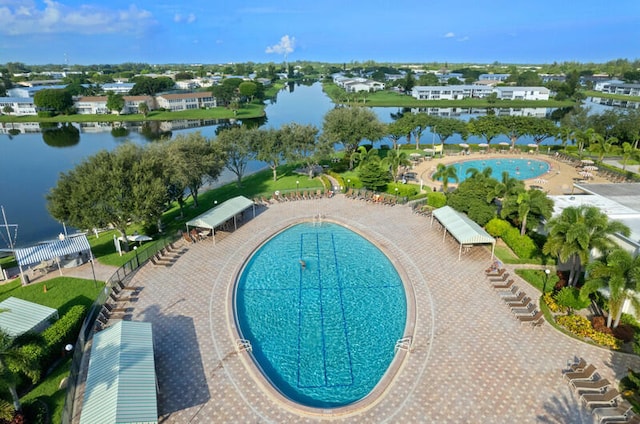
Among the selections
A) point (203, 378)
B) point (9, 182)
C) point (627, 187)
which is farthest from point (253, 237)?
point (9, 182)

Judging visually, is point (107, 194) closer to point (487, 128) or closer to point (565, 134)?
point (487, 128)

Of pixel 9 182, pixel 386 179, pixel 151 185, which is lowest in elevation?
pixel 9 182

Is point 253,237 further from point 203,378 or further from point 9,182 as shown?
point 9,182

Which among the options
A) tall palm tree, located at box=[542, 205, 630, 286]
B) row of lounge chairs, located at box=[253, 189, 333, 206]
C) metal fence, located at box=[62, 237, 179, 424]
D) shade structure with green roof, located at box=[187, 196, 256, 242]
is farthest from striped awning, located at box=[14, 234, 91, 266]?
tall palm tree, located at box=[542, 205, 630, 286]

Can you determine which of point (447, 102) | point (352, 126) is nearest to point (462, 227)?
point (352, 126)

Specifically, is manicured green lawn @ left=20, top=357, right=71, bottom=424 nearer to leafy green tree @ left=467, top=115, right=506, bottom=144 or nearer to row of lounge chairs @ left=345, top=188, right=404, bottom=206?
row of lounge chairs @ left=345, top=188, right=404, bottom=206

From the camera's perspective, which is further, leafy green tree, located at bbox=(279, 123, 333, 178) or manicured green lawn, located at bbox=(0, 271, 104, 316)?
leafy green tree, located at bbox=(279, 123, 333, 178)

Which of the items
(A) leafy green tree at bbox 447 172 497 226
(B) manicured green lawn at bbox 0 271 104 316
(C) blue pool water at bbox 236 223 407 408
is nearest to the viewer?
(C) blue pool water at bbox 236 223 407 408
